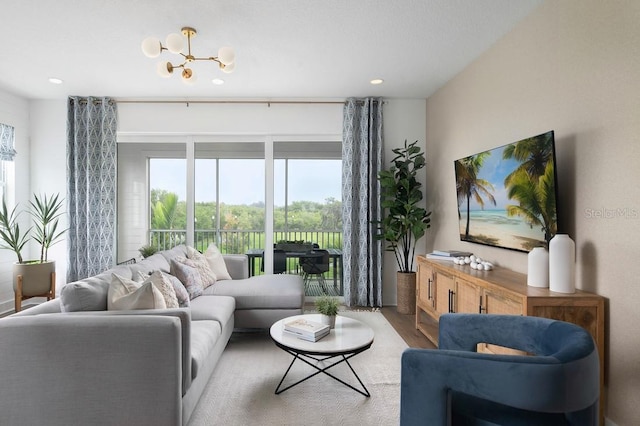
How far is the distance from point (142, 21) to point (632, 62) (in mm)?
3233

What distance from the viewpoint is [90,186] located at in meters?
4.46

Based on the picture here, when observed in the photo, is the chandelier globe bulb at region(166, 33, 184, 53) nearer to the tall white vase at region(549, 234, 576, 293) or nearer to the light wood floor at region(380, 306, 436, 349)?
the tall white vase at region(549, 234, 576, 293)

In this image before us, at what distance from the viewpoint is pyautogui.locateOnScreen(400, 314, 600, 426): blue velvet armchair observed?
1057 millimetres

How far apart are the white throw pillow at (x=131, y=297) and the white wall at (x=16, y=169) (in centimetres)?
345

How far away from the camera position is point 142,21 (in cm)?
268

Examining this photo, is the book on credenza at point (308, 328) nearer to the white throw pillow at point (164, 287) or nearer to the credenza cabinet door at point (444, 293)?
the white throw pillow at point (164, 287)

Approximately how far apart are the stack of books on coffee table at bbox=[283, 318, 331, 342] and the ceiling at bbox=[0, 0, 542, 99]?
7.56 feet

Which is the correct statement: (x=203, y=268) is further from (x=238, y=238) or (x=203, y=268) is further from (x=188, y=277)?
(x=238, y=238)

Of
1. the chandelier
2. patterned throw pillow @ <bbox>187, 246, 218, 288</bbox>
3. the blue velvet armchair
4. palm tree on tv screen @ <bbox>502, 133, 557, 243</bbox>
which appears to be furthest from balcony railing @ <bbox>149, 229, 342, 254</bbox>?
the blue velvet armchair

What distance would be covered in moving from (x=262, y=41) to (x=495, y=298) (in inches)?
110

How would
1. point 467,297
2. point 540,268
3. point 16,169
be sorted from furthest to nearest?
point 16,169 < point 467,297 < point 540,268

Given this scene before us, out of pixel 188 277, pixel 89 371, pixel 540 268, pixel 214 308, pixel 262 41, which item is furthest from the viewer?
pixel 188 277

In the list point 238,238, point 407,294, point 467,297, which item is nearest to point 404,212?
point 407,294

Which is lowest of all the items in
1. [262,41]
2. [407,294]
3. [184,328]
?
[407,294]
